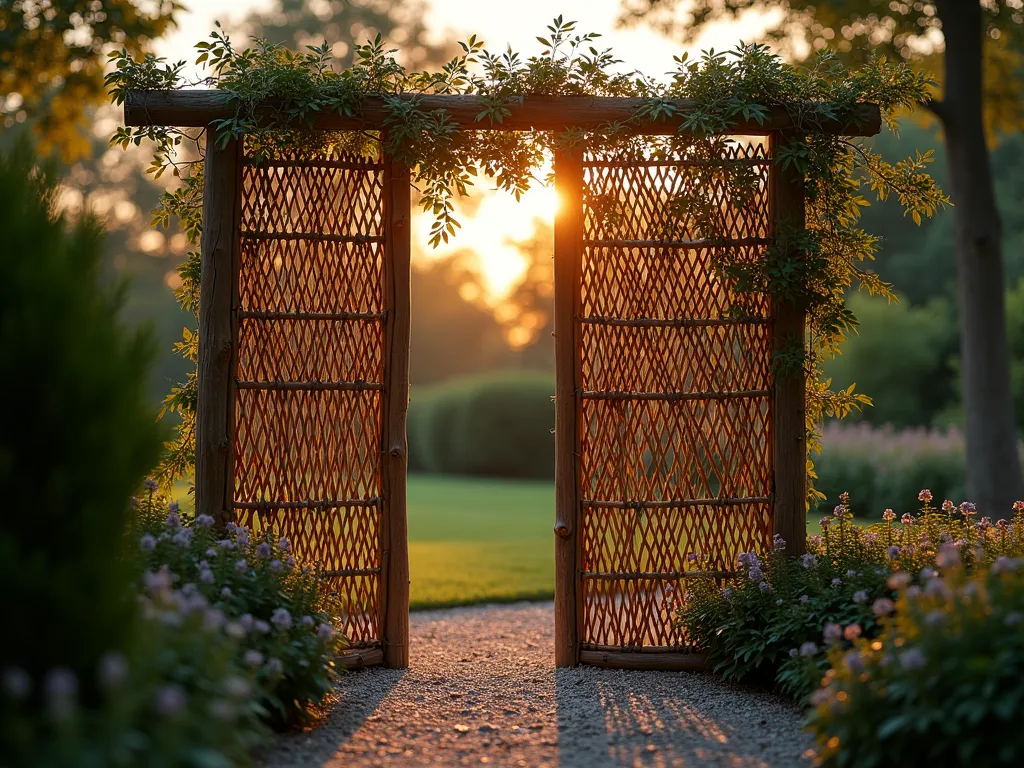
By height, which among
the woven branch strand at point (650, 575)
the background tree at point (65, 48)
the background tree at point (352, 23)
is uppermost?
the background tree at point (352, 23)

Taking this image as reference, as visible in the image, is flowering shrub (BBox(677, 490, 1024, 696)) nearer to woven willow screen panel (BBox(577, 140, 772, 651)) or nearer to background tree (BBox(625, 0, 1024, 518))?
woven willow screen panel (BBox(577, 140, 772, 651))

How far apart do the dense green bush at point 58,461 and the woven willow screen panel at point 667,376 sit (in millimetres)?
2552

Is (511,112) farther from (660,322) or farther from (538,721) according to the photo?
(538,721)

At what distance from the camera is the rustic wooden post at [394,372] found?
4.62m

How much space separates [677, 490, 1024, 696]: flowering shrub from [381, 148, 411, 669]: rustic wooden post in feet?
4.26

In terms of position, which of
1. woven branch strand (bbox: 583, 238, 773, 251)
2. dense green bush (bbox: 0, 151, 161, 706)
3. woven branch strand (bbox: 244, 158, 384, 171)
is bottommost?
dense green bush (bbox: 0, 151, 161, 706)

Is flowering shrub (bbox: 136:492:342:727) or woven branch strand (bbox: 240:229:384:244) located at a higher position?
woven branch strand (bbox: 240:229:384:244)

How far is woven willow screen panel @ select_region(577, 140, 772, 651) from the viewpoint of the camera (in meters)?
4.65

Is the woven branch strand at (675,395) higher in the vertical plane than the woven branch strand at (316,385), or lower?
lower

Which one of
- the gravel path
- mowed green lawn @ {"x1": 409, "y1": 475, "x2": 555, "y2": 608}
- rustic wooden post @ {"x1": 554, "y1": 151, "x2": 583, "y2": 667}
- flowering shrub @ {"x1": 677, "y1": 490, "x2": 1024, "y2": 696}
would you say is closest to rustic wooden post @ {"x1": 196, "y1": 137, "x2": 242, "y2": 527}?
the gravel path

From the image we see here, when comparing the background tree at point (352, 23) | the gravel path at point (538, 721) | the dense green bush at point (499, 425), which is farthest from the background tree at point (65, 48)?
the background tree at point (352, 23)

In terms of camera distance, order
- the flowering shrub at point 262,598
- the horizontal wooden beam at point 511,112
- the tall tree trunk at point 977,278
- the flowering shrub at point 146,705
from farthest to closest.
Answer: the tall tree trunk at point 977,278 → the horizontal wooden beam at point 511,112 → the flowering shrub at point 262,598 → the flowering shrub at point 146,705

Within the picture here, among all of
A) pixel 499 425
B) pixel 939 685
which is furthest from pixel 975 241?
pixel 499 425

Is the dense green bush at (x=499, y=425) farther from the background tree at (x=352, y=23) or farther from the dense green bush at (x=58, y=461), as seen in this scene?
the dense green bush at (x=58, y=461)
